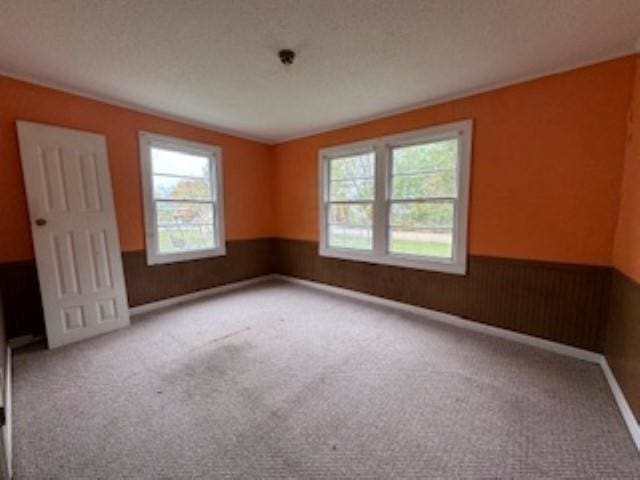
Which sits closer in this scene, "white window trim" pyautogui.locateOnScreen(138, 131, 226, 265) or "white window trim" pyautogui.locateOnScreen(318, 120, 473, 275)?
"white window trim" pyautogui.locateOnScreen(318, 120, 473, 275)

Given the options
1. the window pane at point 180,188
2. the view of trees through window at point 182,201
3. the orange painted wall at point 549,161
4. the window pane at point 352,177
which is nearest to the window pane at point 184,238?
the view of trees through window at point 182,201

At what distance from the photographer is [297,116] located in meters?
3.44

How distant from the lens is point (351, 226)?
391 centimetres

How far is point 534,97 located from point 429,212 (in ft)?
4.33

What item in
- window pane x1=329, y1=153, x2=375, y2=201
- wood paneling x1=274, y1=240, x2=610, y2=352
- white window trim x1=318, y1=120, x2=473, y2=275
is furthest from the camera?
window pane x1=329, y1=153, x2=375, y2=201

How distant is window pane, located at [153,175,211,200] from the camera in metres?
3.40

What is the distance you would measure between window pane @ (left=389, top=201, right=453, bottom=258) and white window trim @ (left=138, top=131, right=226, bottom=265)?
Answer: 2.39 metres

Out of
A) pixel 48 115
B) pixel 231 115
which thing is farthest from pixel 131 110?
pixel 231 115

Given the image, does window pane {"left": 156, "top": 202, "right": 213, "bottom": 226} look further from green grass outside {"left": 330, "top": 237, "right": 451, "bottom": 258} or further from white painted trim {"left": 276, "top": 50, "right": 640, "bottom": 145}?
green grass outside {"left": 330, "top": 237, "right": 451, "bottom": 258}

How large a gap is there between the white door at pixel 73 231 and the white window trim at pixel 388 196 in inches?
100

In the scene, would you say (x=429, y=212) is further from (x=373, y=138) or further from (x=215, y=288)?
(x=215, y=288)

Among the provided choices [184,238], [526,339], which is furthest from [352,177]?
[526,339]

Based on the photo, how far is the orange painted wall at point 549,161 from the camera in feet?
7.00

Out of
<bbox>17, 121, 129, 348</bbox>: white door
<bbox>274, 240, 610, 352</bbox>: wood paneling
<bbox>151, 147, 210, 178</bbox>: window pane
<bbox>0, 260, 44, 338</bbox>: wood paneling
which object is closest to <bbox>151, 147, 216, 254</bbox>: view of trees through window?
<bbox>151, 147, 210, 178</bbox>: window pane
